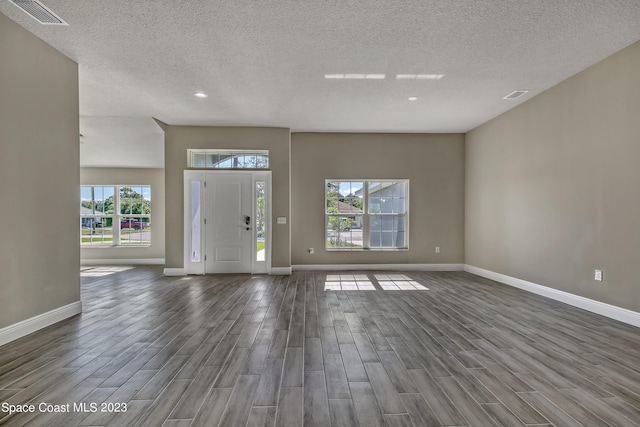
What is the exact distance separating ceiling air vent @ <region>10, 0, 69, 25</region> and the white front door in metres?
3.47

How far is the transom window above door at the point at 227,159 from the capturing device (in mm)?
6316

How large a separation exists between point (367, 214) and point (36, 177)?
5430 millimetres

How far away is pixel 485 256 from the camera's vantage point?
6.09 meters

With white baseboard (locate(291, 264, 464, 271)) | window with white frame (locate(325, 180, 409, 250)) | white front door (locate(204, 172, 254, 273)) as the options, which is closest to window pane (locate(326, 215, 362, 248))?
window with white frame (locate(325, 180, 409, 250))

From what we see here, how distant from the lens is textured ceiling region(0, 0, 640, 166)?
2.76 meters

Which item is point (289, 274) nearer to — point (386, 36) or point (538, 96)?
point (386, 36)

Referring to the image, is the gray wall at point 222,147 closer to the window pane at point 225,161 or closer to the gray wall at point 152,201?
the window pane at point 225,161

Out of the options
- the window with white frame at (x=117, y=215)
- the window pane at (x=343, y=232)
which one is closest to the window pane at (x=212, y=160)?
the window pane at (x=343, y=232)

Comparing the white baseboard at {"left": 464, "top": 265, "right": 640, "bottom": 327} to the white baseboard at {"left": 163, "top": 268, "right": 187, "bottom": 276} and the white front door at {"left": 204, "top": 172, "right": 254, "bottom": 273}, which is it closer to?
the white front door at {"left": 204, "top": 172, "right": 254, "bottom": 273}

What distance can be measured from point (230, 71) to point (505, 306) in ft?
15.2

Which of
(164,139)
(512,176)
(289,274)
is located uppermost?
(164,139)

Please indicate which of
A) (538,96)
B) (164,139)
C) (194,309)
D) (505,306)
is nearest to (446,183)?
(538,96)

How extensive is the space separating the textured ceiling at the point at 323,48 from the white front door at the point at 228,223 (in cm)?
153

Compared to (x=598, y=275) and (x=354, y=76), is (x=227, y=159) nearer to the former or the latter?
(x=354, y=76)
